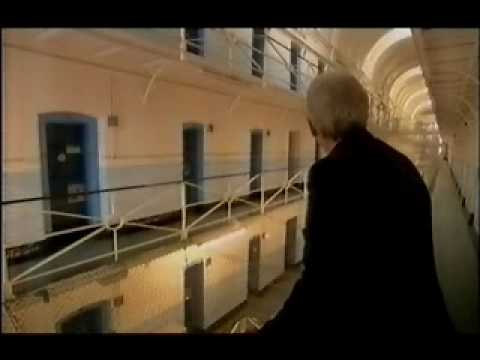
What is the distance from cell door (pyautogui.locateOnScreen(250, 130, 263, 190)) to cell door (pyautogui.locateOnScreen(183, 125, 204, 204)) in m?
0.51

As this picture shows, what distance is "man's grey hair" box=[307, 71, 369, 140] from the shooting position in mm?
486

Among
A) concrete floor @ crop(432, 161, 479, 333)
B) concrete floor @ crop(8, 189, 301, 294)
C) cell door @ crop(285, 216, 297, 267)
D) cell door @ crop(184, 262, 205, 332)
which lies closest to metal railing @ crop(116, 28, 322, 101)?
concrete floor @ crop(432, 161, 479, 333)

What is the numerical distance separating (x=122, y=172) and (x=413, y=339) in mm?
1813

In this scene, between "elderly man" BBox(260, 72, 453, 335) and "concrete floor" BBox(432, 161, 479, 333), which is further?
"concrete floor" BBox(432, 161, 479, 333)

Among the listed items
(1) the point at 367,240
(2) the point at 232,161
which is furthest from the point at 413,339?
(2) the point at 232,161

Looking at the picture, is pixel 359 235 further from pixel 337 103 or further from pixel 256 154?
pixel 256 154

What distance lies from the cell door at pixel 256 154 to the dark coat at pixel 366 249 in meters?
→ 2.53

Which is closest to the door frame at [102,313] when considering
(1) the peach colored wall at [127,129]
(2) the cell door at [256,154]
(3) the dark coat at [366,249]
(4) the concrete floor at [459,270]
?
(1) the peach colored wall at [127,129]

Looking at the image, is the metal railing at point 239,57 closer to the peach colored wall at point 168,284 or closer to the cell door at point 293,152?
the cell door at point 293,152

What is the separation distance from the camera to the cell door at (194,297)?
95.7 inches

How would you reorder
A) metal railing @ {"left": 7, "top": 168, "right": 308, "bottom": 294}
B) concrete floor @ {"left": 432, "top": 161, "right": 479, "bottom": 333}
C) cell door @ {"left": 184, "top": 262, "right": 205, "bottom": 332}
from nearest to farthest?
concrete floor @ {"left": 432, "top": 161, "right": 479, "bottom": 333} < metal railing @ {"left": 7, "top": 168, "right": 308, "bottom": 294} < cell door @ {"left": 184, "top": 262, "right": 205, "bottom": 332}

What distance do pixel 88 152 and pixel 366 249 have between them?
1.76 metres

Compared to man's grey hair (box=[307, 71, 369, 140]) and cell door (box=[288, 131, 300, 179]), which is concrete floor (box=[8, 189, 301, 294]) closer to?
cell door (box=[288, 131, 300, 179])

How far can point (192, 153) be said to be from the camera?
2.77 meters
